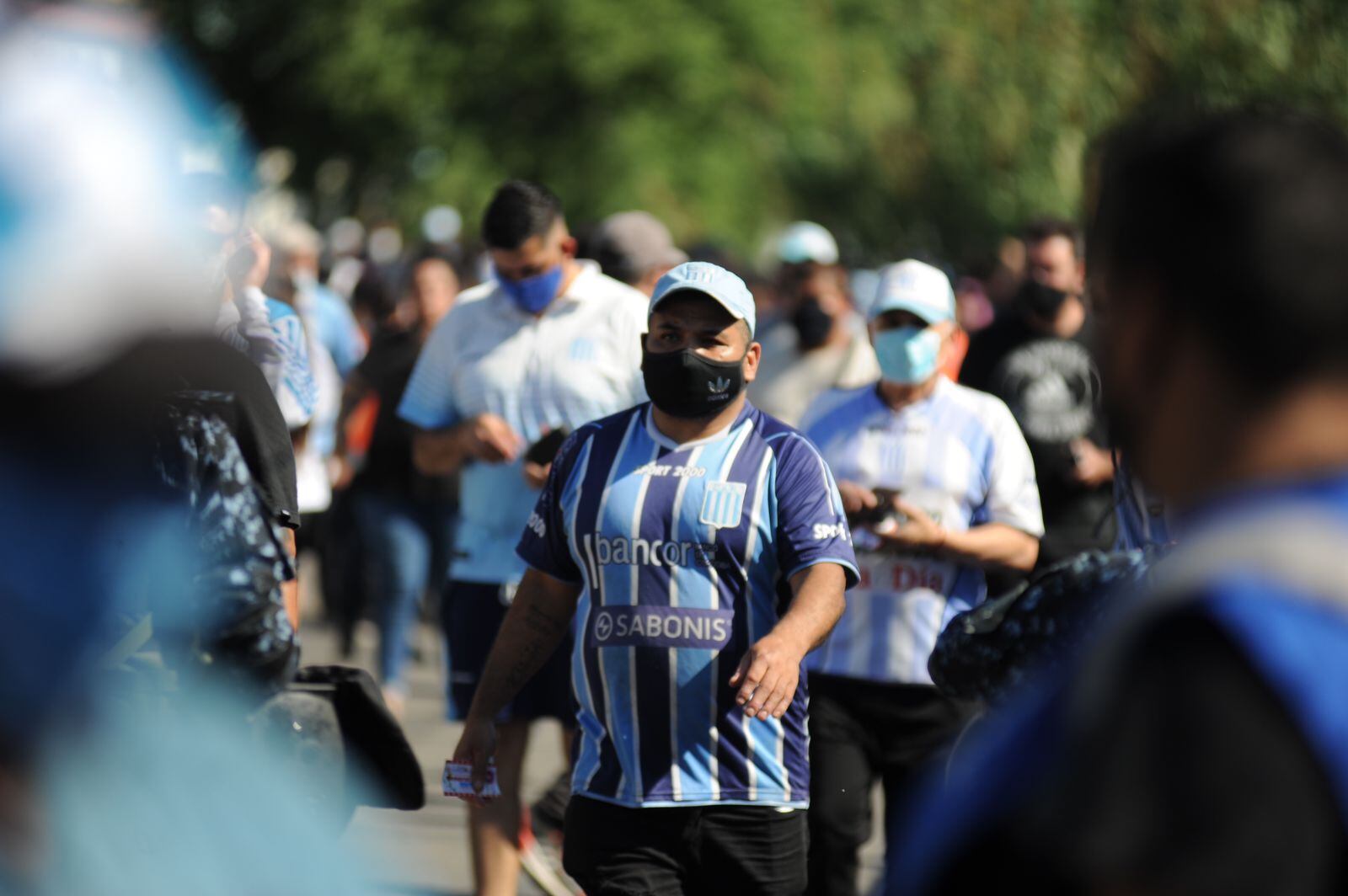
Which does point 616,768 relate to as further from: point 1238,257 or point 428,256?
point 428,256

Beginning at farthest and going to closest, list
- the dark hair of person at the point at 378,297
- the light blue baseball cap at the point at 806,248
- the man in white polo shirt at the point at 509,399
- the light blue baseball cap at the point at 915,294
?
the dark hair of person at the point at 378,297, the light blue baseball cap at the point at 806,248, the man in white polo shirt at the point at 509,399, the light blue baseball cap at the point at 915,294

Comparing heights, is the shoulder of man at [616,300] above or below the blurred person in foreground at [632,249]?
below

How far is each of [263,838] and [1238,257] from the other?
3.61 feet

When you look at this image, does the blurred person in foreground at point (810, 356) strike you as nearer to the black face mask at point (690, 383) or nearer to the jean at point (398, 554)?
the jean at point (398, 554)

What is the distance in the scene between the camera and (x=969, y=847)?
1.65 metres

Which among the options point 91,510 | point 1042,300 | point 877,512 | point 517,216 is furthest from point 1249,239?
point 1042,300

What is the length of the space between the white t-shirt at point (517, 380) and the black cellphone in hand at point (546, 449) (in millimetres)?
197

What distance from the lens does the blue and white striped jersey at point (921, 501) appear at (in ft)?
19.2

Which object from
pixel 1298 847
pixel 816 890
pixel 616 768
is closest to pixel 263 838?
pixel 1298 847

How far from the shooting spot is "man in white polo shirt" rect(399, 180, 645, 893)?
6406mm

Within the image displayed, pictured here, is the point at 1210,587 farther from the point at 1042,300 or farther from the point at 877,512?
the point at 1042,300

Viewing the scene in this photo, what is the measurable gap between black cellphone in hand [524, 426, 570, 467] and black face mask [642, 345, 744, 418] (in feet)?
4.60

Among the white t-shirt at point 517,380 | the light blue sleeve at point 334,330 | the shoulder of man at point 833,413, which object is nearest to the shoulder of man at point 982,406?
the shoulder of man at point 833,413

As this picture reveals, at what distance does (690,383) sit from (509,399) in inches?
73.3
